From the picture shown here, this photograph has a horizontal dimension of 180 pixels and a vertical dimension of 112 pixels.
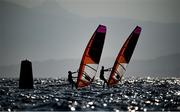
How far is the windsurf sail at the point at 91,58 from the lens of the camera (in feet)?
147

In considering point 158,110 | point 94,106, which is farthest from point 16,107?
point 158,110

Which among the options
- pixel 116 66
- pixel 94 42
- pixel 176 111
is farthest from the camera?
pixel 116 66

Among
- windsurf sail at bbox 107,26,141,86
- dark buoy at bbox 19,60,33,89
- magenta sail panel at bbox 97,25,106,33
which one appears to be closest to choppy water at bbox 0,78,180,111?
dark buoy at bbox 19,60,33,89

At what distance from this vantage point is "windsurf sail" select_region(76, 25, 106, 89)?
44938 millimetres

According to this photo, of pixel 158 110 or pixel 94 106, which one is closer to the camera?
pixel 158 110

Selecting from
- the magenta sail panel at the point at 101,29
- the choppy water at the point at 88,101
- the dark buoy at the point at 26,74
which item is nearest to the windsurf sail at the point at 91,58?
the magenta sail panel at the point at 101,29

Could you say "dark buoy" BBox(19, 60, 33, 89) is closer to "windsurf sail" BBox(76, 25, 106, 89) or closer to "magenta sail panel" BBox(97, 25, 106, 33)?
"windsurf sail" BBox(76, 25, 106, 89)

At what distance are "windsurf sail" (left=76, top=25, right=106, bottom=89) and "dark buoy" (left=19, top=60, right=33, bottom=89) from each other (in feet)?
35.0

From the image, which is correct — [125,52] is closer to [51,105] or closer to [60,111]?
[51,105]

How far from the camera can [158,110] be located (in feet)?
105

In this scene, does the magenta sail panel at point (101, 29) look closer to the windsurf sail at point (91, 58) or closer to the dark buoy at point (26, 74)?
the windsurf sail at point (91, 58)

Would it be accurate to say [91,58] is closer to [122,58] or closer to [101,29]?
[101,29]

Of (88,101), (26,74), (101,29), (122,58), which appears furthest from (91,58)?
(26,74)

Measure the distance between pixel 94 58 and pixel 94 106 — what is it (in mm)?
11606
